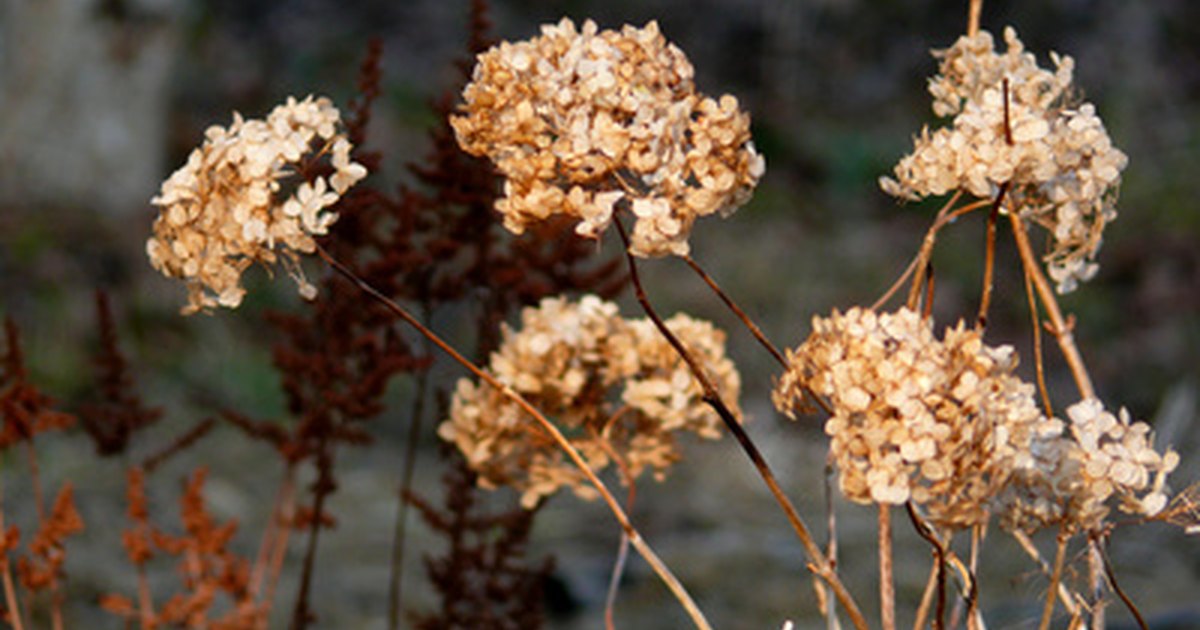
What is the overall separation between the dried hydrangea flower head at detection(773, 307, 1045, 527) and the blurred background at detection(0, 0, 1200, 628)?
0.82 feet

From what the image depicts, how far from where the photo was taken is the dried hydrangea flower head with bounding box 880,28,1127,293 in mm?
1243

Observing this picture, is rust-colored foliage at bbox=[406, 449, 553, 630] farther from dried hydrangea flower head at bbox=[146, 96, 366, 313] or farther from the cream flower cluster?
the cream flower cluster

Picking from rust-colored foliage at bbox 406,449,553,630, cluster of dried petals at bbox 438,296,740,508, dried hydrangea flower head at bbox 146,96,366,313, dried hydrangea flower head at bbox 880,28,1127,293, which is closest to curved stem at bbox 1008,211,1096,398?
dried hydrangea flower head at bbox 880,28,1127,293

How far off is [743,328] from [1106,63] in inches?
190

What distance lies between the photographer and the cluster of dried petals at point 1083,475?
4.04 ft

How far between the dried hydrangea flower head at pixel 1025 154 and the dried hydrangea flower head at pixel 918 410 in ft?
0.48

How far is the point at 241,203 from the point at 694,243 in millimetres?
6419

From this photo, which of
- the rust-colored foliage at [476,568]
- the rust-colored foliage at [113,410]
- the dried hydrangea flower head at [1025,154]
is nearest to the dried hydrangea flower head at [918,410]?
the dried hydrangea flower head at [1025,154]

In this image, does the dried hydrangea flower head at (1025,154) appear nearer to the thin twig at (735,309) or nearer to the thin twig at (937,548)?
the thin twig at (735,309)

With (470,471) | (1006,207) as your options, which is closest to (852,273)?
(470,471)

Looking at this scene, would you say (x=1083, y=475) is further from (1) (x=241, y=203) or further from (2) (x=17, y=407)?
(2) (x=17, y=407)

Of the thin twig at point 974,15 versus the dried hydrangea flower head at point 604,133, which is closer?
the dried hydrangea flower head at point 604,133

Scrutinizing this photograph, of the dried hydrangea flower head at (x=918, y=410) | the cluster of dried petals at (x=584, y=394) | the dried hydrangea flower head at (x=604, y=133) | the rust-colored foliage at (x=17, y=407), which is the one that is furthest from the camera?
the rust-colored foliage at (x=17, y=407)

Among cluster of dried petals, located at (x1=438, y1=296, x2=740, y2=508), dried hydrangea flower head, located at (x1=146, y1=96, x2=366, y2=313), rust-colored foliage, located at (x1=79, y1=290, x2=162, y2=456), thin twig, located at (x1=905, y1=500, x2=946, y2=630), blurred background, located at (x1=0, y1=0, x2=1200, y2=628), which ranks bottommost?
thin twig, located at (x1=905, y1=500, x2=946, y2=630)
